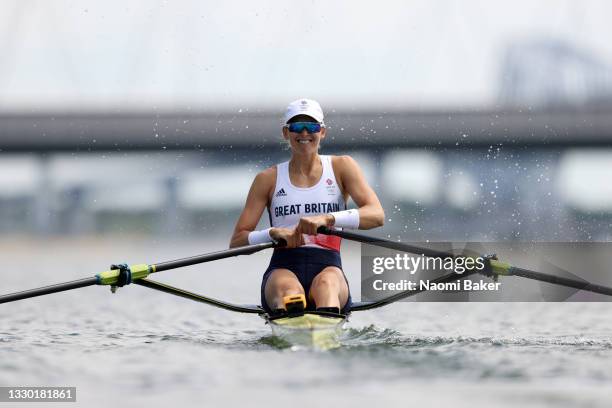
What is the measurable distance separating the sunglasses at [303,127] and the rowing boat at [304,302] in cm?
99

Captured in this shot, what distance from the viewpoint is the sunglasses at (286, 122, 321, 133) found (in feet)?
36.4

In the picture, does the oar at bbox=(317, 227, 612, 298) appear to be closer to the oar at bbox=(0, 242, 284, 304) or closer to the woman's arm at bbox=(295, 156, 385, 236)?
the woman's arm at bbox=(295, 156, 385, 236)

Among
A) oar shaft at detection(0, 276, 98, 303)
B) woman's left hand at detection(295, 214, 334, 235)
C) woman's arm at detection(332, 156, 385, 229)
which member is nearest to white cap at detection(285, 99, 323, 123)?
woman's arm at detection(332, 156, 385, 229)

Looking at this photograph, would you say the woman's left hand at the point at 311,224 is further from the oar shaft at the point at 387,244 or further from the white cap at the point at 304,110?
the white cap at the point at 304,110

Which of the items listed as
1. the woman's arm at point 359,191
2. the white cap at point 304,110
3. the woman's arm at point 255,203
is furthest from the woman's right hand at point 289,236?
the white cap at point 304,110

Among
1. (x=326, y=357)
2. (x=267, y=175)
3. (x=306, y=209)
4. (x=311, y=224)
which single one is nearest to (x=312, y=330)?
(x=326, y=357)

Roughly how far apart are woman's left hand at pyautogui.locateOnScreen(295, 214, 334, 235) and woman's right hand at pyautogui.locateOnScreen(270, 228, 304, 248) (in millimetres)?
57

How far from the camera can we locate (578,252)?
44.5 feet

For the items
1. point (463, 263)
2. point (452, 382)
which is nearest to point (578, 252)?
point (463, 263)

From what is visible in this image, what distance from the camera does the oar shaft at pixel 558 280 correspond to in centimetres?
1187

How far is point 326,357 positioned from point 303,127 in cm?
264

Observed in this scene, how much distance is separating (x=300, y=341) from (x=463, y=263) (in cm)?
268

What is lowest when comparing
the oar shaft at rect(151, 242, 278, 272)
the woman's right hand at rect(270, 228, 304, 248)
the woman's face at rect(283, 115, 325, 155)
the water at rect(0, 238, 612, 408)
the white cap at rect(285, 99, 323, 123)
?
the water at rect(0, 238, 612, 408)

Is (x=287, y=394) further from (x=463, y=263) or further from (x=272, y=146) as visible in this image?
(x=272, y=146)
